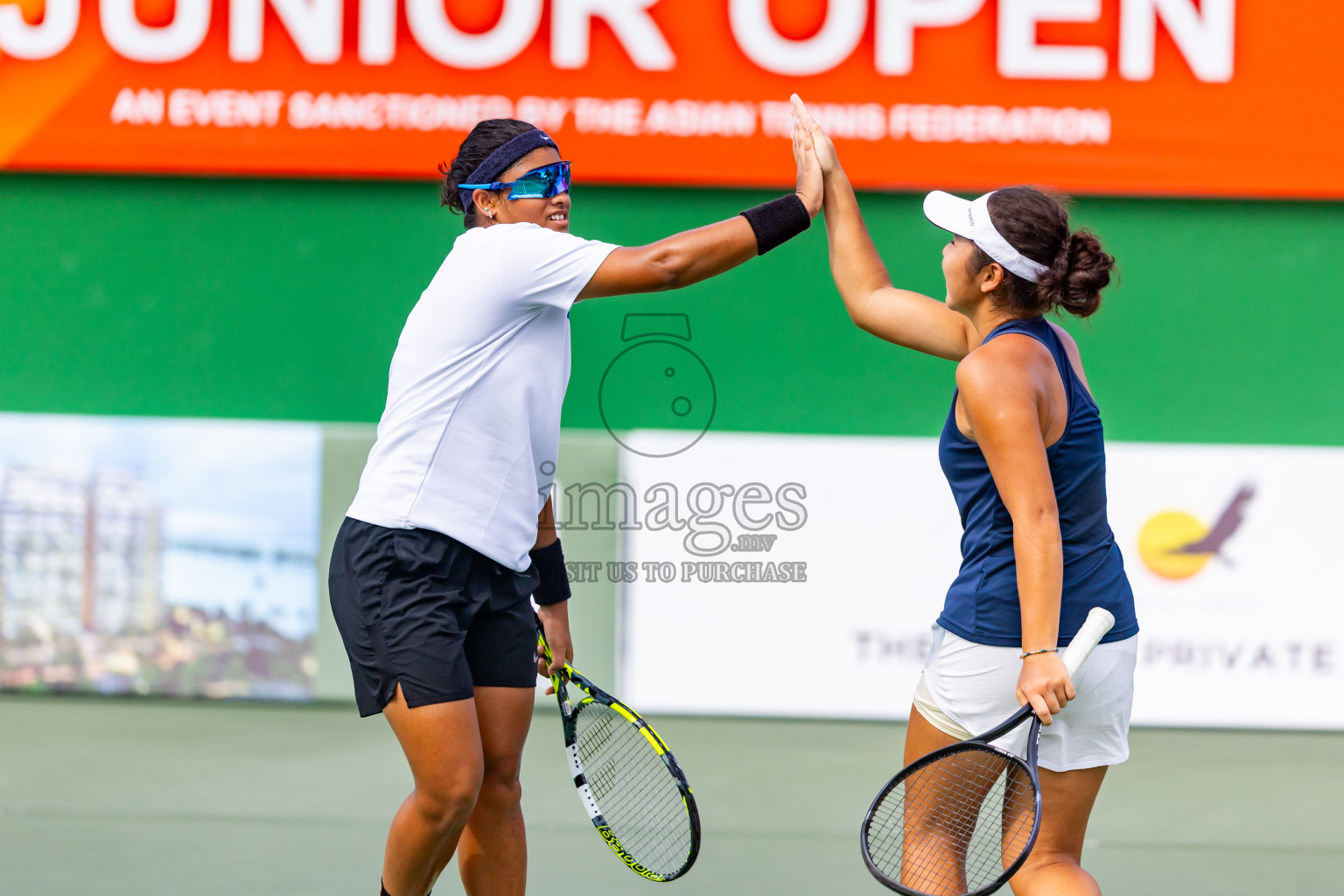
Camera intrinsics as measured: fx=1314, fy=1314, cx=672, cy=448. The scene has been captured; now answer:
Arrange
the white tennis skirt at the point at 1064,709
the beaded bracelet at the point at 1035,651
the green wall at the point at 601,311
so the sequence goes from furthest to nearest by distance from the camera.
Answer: the green wall at the point at 601,311 < the white tennis skirt at the point at 1064,709 < the beaded bracelet at the point at 1035,651

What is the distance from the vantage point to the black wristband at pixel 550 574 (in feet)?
8.73

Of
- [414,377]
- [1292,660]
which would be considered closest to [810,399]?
[1292,660]

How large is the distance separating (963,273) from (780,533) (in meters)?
2.81

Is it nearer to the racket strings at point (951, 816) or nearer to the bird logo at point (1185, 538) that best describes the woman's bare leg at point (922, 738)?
the racket strings at point (951, 816)

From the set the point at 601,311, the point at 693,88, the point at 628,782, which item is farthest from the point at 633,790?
the point at 693,88

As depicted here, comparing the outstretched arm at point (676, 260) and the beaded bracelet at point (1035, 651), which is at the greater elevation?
the outstretched arm at point (676, 260)

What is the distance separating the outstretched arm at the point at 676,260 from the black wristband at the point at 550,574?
0.64 m

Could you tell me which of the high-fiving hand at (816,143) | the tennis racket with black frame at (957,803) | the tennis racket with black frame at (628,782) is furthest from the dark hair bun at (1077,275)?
the tennis racket with black frame at (628,782)

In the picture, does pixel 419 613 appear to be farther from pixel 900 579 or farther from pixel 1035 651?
pixel 900 579

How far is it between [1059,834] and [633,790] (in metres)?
1.24

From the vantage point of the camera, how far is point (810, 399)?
5270 millimetres

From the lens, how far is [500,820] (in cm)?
245

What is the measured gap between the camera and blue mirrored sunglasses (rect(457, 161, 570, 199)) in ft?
7.77

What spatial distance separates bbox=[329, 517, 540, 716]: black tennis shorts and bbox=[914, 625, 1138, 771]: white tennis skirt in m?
0.82
